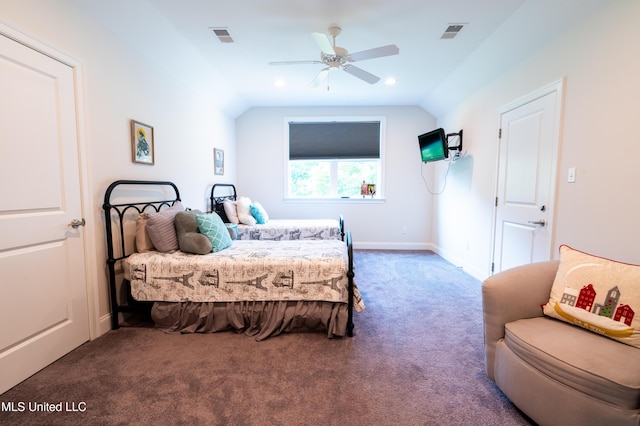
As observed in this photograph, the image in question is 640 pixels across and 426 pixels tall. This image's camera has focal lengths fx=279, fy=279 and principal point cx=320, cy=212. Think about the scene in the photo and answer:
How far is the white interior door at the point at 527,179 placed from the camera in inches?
99.1

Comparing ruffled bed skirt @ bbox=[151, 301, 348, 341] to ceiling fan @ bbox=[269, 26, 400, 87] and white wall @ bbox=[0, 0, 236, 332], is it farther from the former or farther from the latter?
ceiling fan @ bbox=[269, 26, 400, 87]

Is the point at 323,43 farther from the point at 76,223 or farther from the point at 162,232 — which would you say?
the point at 76,223

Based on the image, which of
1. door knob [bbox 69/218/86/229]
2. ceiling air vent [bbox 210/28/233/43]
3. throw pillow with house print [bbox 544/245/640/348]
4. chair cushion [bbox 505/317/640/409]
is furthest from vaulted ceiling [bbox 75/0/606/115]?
chair cushion [bbox 505/317/640/409]

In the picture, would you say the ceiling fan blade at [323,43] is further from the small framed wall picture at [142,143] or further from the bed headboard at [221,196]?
the bed headboard at [221,196]

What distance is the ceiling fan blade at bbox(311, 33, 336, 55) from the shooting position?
2361 mm

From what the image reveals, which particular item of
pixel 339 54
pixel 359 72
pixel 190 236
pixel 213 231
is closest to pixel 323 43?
pixel 339 54

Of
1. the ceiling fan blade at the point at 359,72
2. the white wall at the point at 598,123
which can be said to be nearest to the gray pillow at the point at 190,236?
the ceiling fan blade at the point at 359,72

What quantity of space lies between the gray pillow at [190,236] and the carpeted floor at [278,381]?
73cm

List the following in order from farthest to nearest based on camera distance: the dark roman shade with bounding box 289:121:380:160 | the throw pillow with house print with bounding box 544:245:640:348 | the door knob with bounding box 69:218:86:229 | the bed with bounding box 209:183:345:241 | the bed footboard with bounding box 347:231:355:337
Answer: the dark roman shade with bounding box 289:121:380:160 → the bed with bounding box 209:183:345:241 → the bed footboard with bounding box 347:231:355:337 → the door knob with bounding box 69:218:86:229 → the throw pillow with house print with bounding box 544:245:640:348

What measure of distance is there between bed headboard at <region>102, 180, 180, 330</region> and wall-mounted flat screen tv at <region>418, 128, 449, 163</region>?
3.83 meters

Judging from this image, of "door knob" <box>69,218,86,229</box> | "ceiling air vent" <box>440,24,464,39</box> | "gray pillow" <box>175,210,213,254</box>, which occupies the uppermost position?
"ceiling air vent" <box>440,24,464,39</box>

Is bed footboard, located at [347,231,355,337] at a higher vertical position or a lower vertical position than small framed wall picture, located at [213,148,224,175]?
lower

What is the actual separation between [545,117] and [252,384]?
329 centimetres

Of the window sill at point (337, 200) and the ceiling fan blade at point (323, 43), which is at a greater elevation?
the ceiling fan blade at point (323, 43)
